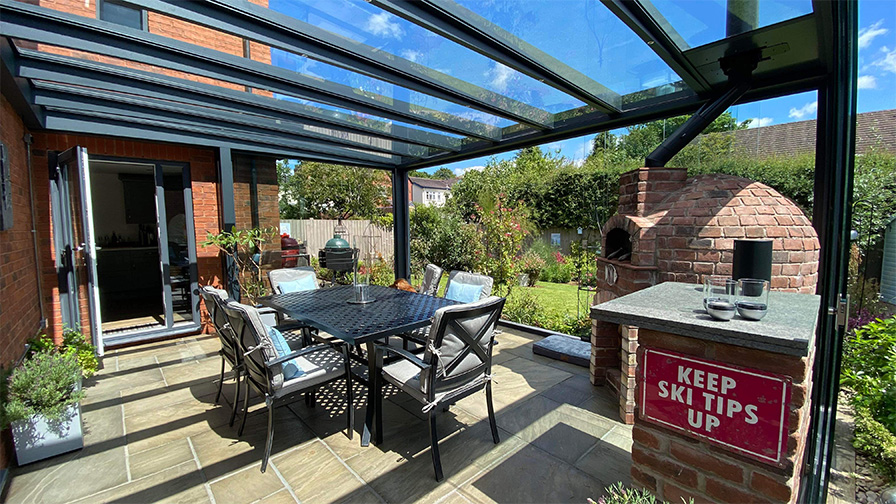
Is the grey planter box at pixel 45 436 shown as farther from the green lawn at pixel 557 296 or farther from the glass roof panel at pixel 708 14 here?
the green lawn at pixel 557 296

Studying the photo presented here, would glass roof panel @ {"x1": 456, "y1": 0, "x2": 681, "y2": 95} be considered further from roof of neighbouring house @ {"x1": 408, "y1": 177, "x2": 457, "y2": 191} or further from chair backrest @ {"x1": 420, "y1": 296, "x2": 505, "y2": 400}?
roof of neighbouring house @ {"x1": 408, "y1": 177, "x2": 457, "y2": 191}

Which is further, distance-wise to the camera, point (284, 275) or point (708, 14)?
point (284, 275)

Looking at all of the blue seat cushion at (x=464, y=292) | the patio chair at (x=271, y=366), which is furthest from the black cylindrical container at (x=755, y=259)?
the patio chair at (x=271, y=366)

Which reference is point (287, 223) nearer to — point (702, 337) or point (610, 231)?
point (610, 231)

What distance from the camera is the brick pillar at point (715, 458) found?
4.42 ft

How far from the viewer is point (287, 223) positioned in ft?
33.3

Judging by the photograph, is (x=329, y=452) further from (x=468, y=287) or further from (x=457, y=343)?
(x=468, y=287)

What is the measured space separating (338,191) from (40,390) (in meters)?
12.7

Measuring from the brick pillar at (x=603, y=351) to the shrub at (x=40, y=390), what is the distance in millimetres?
4161

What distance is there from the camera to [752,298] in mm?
1729

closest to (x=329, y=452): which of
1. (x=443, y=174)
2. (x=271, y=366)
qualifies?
(x=271, y=366)

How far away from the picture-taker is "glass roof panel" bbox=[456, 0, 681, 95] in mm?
2285

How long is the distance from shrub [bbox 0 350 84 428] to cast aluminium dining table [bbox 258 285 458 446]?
1.46 m

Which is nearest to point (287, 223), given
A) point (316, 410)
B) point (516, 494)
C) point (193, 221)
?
point (193, 221)
